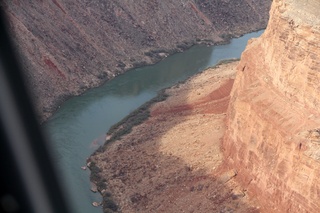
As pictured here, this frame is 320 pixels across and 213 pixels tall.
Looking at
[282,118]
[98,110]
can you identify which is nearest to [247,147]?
[282,118]

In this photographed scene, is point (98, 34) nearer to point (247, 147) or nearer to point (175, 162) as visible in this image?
point (175, 162)

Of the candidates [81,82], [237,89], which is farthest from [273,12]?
[81,82]

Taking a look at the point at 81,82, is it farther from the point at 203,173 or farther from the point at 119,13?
the point at 203,173

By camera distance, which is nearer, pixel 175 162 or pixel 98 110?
pixel 175 162

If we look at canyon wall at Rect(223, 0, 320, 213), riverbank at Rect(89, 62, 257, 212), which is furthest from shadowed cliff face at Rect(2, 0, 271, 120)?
canyon wall at Rect(223, 0, 320, 213)

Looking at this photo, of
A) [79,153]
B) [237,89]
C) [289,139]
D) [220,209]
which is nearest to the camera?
[289,139]

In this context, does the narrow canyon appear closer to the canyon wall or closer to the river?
the canyon wall
